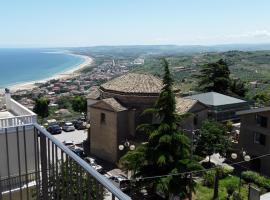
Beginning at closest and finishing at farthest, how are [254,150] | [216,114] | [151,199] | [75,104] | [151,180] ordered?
1. [151,180]
2. [151,199]
3. [254,150]
4. [216,114]
5. [75,104]

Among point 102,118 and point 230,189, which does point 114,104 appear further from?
point 230,189

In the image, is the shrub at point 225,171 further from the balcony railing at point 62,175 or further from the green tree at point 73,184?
the green tree at point 73,184

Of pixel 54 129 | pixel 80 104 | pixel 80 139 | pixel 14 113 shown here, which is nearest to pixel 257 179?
pixel 14 113

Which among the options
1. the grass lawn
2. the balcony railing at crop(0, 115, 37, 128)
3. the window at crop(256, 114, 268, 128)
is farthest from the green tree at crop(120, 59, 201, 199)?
the window at crop(256, 114, 268, 128)

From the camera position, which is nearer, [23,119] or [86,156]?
[23,119]

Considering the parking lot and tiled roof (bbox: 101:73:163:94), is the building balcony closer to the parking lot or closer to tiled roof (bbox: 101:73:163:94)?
the parking lot

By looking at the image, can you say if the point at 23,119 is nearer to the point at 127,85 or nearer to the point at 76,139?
the point at 127,85

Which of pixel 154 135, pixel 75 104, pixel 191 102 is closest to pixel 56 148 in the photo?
pixel 154 135
